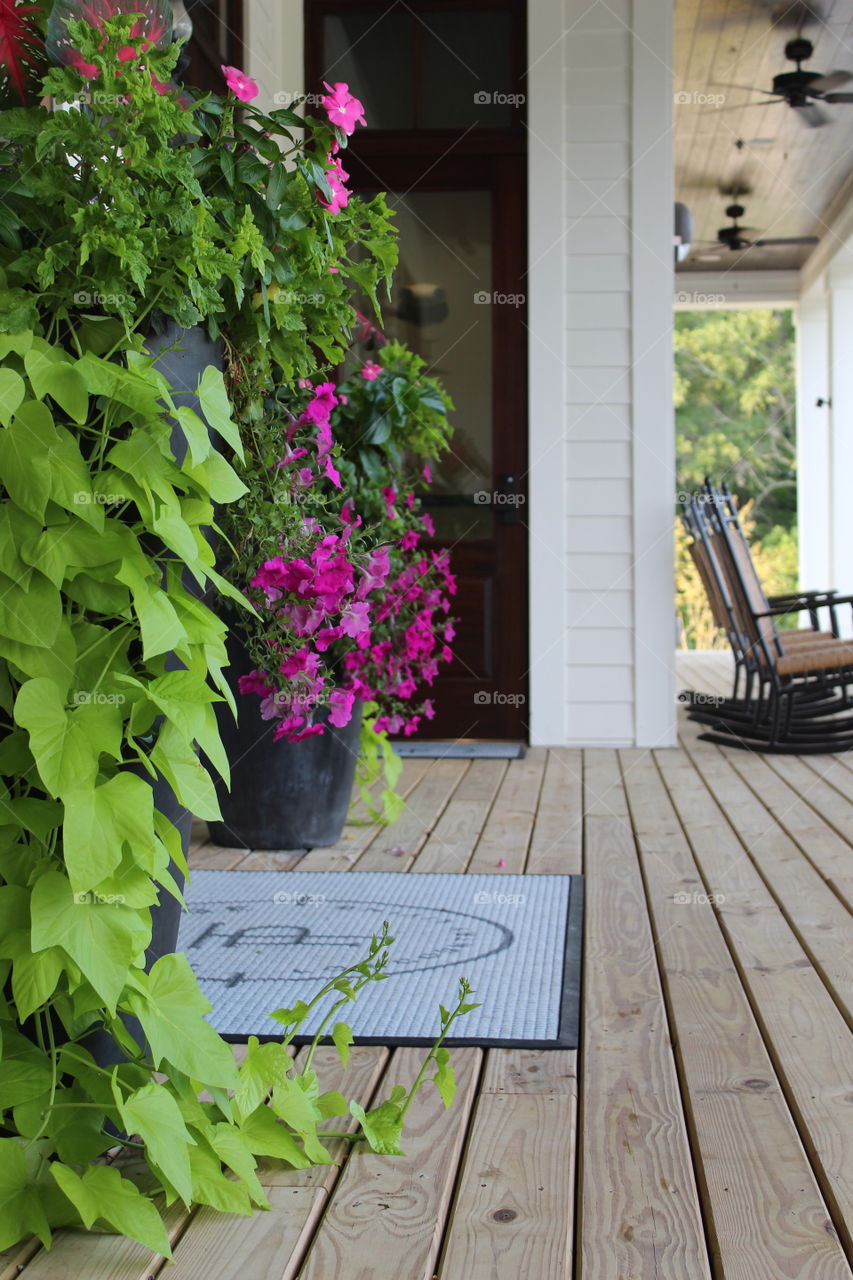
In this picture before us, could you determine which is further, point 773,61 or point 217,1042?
point 773,61

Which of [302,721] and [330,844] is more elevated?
[302,721]

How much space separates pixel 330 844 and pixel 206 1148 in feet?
5.88

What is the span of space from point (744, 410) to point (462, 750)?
13219 millimetres

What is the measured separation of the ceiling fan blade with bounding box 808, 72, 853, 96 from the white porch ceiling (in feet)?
0.70

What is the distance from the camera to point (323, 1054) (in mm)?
1727

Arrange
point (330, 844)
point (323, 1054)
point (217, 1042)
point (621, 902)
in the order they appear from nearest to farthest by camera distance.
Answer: point (217, 1042)
point (323, 1054)
point (621, 902)
point (330, 844)

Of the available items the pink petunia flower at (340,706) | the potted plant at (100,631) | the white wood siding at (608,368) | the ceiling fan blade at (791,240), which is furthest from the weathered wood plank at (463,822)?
the ceiling fan blade at (791,240)

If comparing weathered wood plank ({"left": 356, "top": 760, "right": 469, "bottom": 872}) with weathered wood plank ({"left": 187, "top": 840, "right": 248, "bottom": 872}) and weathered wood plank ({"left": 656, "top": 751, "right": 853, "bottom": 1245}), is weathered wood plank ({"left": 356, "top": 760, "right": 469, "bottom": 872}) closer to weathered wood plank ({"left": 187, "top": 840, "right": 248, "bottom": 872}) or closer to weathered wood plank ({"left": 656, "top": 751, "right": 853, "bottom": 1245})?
weathered wood plank ({"left": 187, "top": 840, "right": 248, "bottom": 872})

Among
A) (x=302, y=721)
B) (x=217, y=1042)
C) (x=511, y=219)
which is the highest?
(x=511, y=219)

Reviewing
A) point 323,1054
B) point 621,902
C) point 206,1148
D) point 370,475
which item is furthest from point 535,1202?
point 370,475

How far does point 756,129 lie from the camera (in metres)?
7.32

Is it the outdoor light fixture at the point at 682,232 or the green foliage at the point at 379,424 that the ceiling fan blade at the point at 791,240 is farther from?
the green foliage at the point at 379,424

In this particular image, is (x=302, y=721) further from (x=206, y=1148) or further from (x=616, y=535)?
(x=616, y=535)

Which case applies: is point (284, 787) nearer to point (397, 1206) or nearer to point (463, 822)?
point (463, 822)
